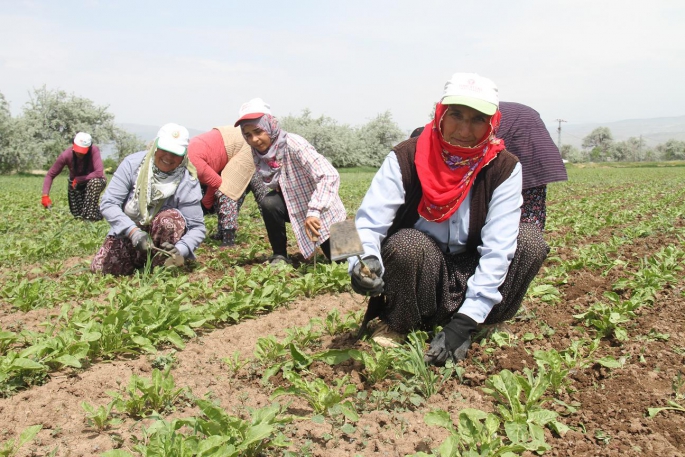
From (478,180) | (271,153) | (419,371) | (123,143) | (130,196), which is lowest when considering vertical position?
(419,371)

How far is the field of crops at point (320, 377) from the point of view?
6.97 ft

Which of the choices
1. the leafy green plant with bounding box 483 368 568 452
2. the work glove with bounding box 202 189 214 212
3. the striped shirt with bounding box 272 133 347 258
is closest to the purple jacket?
the work glove with bounding box 202 189 214 212

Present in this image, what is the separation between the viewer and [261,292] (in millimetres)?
3965

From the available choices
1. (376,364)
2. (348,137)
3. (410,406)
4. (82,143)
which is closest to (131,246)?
(376,364)

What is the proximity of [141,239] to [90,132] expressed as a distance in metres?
44.2

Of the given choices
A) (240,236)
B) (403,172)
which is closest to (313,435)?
(403,172)

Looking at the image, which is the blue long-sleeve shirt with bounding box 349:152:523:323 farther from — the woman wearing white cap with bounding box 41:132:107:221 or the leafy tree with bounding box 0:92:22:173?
the leafy tree with bounding box 0:92:22:173

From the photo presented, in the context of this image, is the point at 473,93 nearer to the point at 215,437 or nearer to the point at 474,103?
the point at 474,103

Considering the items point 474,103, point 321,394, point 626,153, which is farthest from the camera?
point 626,153

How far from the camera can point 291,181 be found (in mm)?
5016

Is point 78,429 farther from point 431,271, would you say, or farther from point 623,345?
point 623,345

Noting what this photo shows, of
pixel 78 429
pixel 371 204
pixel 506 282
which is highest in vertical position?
pixel 371 204

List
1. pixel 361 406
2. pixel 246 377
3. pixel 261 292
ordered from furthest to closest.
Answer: pixel 261 292 < pixel 246 377 < pixel 361 406

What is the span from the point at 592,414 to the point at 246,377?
152 cm
